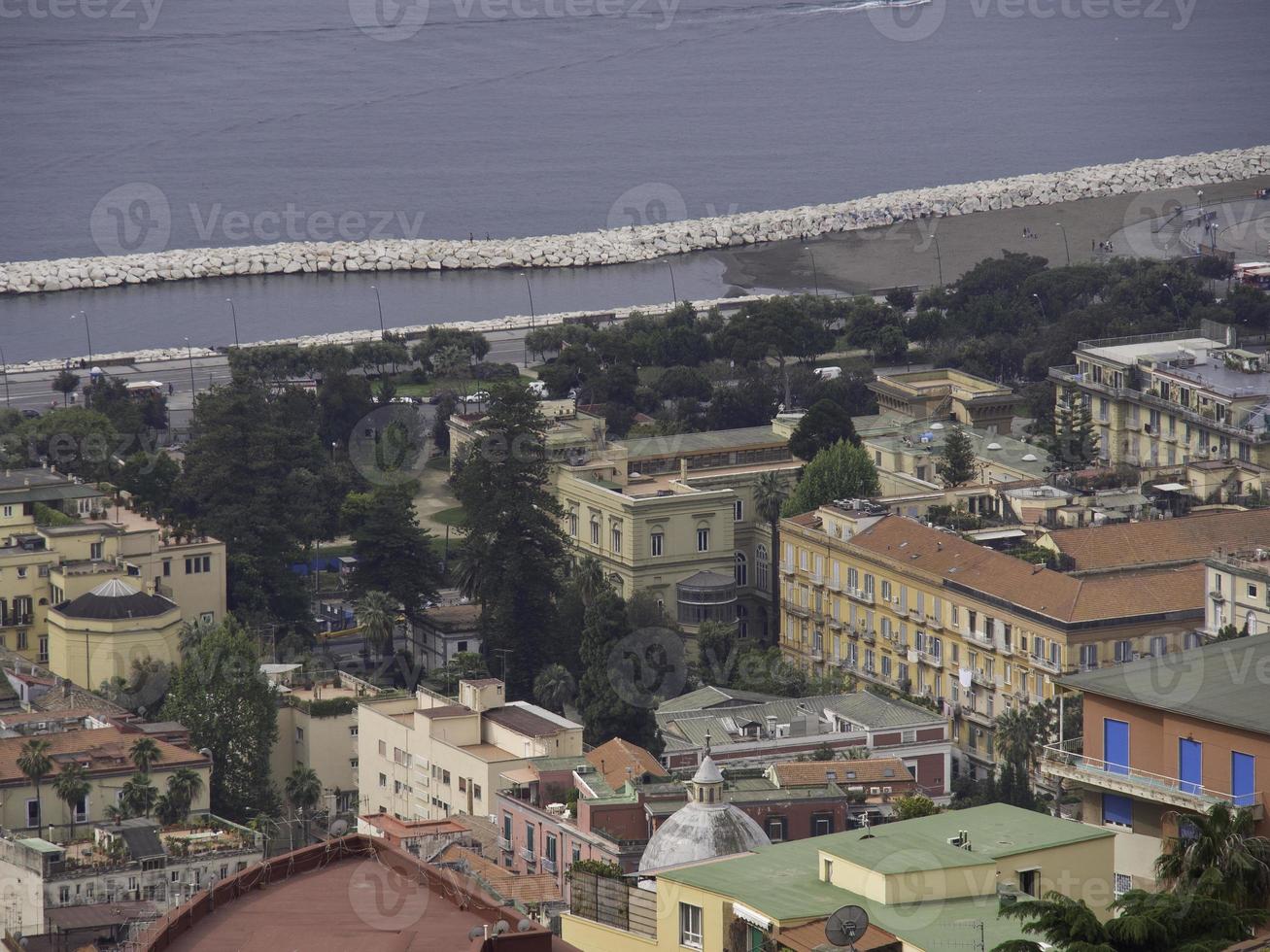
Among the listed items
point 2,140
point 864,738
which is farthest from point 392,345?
point 2,140

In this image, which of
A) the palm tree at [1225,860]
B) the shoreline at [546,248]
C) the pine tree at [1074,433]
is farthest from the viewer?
the shoreline at [546,248]

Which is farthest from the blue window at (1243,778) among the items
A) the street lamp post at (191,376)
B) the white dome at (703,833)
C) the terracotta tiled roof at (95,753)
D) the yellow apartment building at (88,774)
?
the street lamp post at (191,376)

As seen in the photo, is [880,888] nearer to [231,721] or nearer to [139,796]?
[139,796]

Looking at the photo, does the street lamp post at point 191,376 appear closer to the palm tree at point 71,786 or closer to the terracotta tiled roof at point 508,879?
the palm tree at point 71,786

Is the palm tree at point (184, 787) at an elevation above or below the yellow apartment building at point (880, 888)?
below

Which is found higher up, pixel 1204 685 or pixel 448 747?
pixel 1204 685

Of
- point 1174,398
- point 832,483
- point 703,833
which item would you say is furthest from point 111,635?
point 1174,398

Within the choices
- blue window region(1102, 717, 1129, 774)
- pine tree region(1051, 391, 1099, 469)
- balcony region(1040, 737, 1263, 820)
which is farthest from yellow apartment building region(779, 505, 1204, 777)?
blue window region(1102, 717, 1129, 774)
